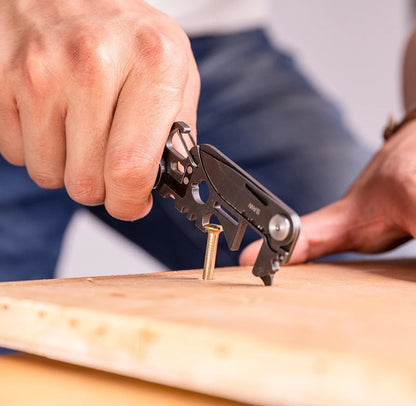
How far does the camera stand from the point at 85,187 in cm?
75

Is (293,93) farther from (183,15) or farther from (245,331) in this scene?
(245,331)

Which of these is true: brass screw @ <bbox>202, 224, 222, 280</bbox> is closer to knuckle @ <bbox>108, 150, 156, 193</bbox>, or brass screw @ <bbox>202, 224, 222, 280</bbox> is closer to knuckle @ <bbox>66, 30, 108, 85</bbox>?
knuckle @ <bbox>108, 150, 156, 193</bbox>

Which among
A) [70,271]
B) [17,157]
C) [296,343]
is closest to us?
[296,343]

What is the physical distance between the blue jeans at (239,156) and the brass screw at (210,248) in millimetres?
655

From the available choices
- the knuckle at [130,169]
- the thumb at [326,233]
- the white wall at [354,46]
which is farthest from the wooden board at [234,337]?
the white wall at [354,46]

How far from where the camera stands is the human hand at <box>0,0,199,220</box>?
26.8 inches

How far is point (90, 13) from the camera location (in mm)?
735

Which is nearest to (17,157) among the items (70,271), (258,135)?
(258,135)

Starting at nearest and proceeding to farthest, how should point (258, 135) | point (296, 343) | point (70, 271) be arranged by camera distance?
point (296, 343), point (258, 135), point (70, 271)

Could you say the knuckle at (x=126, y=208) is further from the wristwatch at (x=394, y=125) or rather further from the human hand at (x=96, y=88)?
the wristwatch at (x=394, y=125)

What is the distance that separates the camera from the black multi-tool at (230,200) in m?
0.58

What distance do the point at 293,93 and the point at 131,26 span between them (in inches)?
34.0

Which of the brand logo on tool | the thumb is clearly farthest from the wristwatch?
the brand logo on tool

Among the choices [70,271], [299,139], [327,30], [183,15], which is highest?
[183,15]
